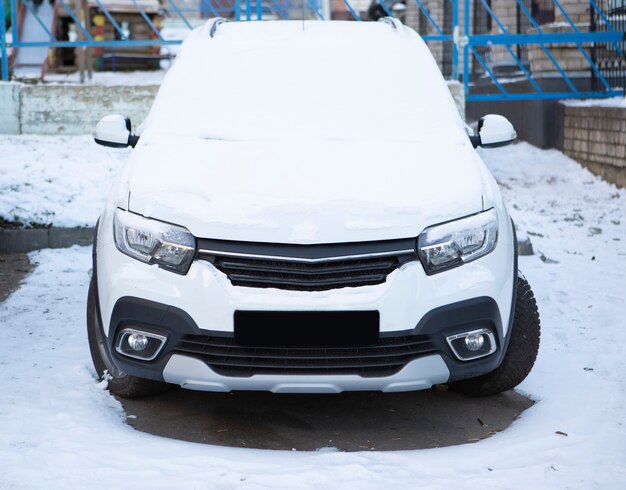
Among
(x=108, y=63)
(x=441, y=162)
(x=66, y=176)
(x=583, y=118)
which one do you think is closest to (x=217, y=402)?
(x=441, y=162)

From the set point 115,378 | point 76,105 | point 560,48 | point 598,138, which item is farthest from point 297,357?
point 560,48

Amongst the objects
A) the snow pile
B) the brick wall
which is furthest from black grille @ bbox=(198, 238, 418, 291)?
the brick wall

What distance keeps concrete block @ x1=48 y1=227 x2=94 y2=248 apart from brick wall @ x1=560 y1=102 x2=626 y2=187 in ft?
18.2

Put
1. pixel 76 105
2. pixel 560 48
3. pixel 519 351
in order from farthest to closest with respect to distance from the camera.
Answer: pixel 560 48 → pixel 76 105 → pixel 519 351

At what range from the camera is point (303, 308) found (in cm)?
360

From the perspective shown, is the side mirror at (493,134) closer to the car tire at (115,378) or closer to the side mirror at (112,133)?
the side mirror at (112,133)

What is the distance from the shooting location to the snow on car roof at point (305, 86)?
4.57 m

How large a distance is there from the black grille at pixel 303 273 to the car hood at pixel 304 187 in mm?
84

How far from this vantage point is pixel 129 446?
3.75 metres

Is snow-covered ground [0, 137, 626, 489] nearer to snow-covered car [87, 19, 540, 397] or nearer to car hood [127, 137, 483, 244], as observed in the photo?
snow-covered car [87, 19, 540, 397]

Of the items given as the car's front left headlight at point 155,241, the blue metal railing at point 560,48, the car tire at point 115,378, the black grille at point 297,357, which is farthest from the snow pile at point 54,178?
the black grille at point 297,357

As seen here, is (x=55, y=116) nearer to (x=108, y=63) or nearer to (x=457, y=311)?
(x=457, y=311)

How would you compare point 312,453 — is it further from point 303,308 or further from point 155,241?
point 155,241

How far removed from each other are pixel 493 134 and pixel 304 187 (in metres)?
1.33
